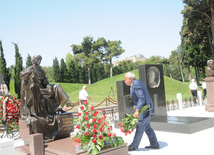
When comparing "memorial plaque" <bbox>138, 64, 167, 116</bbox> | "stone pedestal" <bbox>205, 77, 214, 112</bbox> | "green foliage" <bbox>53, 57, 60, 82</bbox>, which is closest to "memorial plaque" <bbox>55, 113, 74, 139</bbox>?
"memorial plaque" <bbox>138, 64, 167, 116</bbox>

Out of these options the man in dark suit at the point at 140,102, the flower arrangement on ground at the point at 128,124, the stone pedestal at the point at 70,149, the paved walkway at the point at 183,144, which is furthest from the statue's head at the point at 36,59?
the paved walkway at the point at 183,144

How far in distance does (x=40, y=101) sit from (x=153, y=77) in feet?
20.3

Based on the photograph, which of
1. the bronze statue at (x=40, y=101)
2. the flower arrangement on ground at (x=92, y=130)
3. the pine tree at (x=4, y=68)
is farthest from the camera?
the pine tree at (x=4, y=68)

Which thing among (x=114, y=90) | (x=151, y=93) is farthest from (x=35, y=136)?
(x=114, y=90)

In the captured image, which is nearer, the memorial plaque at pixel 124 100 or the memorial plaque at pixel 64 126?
the memorial plaque at pixel 64 126

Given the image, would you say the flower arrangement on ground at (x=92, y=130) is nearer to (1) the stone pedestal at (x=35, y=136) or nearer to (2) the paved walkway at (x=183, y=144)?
(1) the stone pedestal at (x=35, y=136)

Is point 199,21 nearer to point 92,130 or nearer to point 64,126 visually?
point 64,126

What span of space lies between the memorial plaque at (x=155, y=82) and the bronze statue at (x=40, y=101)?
16.3 ft

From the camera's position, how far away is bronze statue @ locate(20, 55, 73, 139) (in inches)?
226

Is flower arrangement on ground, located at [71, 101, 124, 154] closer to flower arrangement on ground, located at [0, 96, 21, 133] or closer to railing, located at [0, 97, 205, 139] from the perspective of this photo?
flower arrangement on ground, located at [0, 96, 21, 133]

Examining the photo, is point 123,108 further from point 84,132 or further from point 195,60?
point 195,60

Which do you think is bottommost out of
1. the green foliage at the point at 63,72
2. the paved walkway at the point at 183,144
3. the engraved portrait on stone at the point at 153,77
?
the paved walkway at the point at 183,144

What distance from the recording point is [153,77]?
35.2 feet

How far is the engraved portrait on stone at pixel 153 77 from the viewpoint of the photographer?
1052 cm
